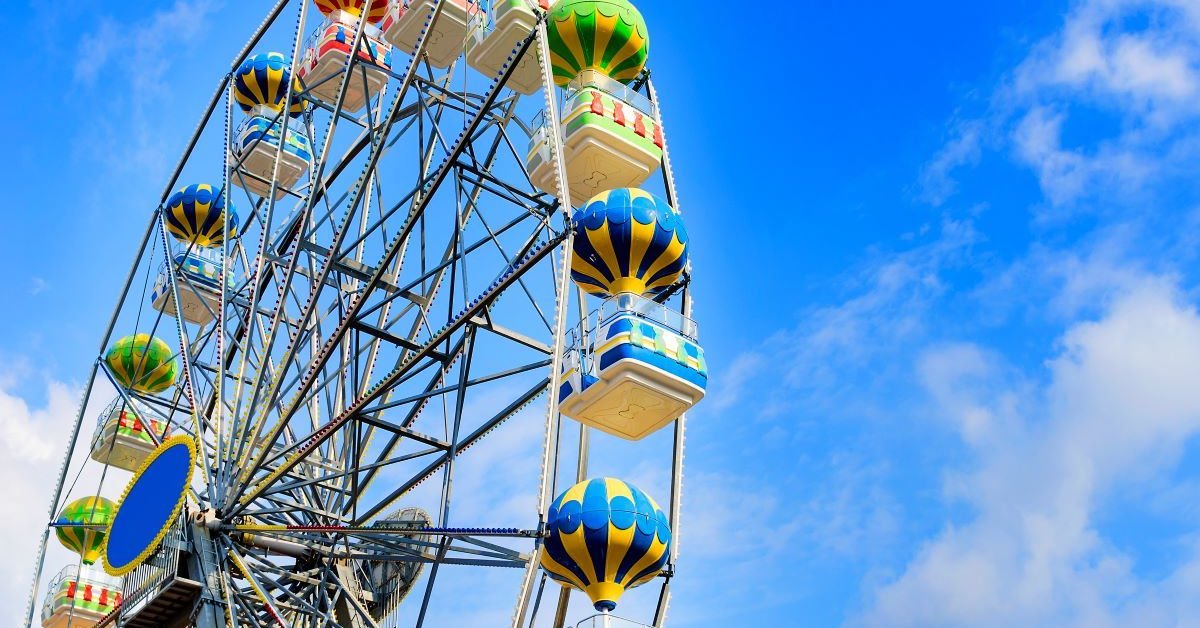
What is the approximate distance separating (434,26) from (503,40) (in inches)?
67.5

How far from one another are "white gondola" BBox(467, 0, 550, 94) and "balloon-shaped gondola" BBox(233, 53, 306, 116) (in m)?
8.66

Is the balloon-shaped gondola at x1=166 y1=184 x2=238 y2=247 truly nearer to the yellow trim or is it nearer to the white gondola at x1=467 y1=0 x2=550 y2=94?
the yellow trim

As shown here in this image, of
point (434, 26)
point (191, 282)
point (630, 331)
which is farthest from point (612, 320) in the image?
point (191, 282)

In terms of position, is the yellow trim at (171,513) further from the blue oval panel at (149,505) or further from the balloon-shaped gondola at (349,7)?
the balloon-shaped gondola at (349,7)

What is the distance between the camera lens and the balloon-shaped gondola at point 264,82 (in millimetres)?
29688

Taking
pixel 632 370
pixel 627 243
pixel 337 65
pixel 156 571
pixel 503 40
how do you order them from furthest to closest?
1. pixel 337 65
2. pixel 503 40
3. pixel 156 571
4. pixel 627 243
5. pixel 632 370

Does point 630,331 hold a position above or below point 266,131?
below

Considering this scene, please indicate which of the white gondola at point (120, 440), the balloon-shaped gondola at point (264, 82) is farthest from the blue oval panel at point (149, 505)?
the balloon-shaped gondola at point (264, 82)

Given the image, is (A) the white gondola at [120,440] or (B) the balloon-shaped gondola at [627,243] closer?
(B) the balloon-shaped gondola at [627,243]

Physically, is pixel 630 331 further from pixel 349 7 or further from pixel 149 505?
pixel 349 7

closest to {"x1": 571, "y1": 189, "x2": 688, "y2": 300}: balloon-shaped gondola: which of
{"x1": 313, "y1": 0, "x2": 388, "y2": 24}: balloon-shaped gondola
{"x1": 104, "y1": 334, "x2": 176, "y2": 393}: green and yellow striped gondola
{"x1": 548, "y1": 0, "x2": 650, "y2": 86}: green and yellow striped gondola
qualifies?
{"x1": 548, "y1": 0, "x2": 650, "y2": 86}: green and yellow striped gondola

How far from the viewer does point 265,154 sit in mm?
28516

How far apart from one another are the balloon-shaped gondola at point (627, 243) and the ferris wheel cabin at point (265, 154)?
33.4 feet

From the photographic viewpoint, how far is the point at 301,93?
85.1 feet
